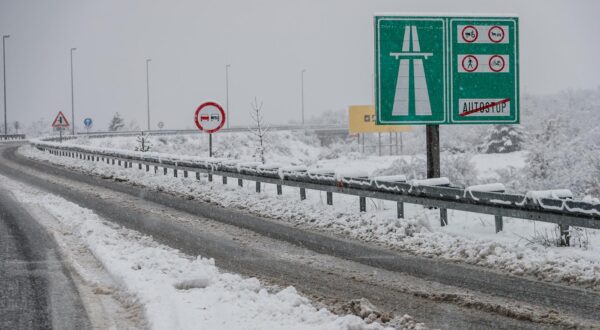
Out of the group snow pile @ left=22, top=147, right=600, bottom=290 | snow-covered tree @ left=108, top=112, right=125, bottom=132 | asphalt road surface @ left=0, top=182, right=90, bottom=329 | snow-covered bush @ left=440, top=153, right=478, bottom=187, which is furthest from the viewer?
snow-covered tree @ left=108, top=112, right=125, bottom=132

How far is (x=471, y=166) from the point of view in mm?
26156

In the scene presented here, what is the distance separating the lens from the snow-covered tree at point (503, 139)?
53594 mm

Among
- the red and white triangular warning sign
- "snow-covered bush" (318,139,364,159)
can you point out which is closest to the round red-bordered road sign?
the red and white triangular warning sign

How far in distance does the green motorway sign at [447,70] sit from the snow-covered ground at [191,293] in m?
6.02

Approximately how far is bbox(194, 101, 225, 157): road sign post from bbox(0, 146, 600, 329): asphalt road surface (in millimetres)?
6134

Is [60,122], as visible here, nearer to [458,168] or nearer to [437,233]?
[458,168]

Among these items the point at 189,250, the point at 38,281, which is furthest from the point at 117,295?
the point at 189,250

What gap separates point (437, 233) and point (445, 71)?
4406 millimetres

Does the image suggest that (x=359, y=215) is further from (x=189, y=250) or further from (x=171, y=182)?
(x=171, y=182)

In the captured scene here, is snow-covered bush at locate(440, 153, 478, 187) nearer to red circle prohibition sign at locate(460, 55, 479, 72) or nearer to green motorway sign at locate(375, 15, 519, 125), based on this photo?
green motorway sign at locate(375, 15, 519, 125)

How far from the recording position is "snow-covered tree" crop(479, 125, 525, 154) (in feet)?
176

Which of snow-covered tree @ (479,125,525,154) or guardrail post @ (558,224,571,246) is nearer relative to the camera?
guardrail post @ (558,224,571,246)

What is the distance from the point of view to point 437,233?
9570mm

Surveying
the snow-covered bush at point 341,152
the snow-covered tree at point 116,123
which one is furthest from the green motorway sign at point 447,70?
the snow-covered tree at point 116,123
